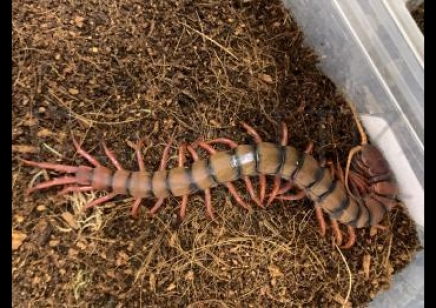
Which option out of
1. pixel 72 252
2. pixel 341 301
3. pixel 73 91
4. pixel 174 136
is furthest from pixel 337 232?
pixel 73 91

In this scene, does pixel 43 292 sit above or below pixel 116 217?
below

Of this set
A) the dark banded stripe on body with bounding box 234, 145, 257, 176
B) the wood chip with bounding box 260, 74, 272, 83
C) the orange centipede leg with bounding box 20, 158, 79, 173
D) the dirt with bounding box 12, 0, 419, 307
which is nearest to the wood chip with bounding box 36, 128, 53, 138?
the dirt with bounding box 12, 0, 419, 307

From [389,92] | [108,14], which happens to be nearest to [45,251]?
[108,14]

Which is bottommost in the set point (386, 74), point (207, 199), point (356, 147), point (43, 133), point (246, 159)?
point (43, 133)

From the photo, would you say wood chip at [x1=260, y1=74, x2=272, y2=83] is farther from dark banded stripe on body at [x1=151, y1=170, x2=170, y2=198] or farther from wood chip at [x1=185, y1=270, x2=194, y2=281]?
wood chip at [x1=185, y1=270, x2=194, y2=281]

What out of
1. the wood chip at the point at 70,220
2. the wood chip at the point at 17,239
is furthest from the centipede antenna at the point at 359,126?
the wood chip at the point at 17,239

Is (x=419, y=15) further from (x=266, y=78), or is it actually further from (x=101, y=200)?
(x=101, y=200)

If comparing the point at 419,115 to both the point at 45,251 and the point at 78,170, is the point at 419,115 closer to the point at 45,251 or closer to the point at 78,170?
the point at 78,170

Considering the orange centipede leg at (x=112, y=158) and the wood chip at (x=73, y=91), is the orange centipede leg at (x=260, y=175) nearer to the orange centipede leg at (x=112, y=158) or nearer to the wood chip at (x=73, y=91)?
the orange centipede leg at (x=112, y=158)
